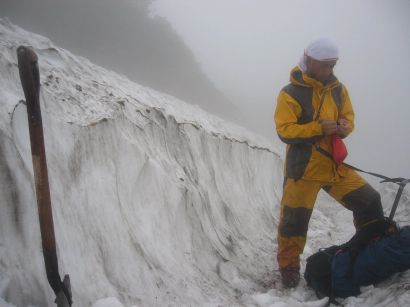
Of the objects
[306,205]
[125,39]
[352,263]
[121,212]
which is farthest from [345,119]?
[125,39]

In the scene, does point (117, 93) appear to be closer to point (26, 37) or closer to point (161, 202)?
point (26, 37)

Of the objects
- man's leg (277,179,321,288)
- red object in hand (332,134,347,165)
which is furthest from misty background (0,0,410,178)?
man's leg (277,179,321,288)

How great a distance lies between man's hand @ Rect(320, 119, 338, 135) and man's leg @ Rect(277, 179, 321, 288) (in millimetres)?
494

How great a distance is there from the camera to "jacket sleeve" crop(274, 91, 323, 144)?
277cm

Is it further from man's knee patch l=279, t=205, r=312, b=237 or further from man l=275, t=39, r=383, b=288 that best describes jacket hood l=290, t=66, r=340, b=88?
man's knee patch l=279, t=205, r=312, b=237

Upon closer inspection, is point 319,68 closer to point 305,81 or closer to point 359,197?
Result: point 305,81

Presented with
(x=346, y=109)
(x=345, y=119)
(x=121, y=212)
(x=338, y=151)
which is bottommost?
(x=121, y=212)

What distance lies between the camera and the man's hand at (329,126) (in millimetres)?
2725

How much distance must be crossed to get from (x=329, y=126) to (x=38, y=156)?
2.16 metres

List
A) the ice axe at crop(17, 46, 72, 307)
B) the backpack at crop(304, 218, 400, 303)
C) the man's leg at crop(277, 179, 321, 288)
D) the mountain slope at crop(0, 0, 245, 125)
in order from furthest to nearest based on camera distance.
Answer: the mountain slope at crop(0, 0, 245, 125) < the man's leg at crop(277, 179, 321, 288) < the backpack at crop(304, 218, 400, 303) < the ice axe at crop(17, 46, 72, 307)

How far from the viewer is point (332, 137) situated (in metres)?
2.95

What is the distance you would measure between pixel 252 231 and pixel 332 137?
2.12 m

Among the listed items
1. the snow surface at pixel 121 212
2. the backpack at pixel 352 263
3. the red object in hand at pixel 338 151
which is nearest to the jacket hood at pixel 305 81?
the red object in hand at pixel 338 151

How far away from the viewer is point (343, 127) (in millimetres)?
2818
